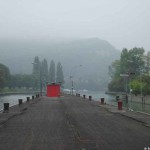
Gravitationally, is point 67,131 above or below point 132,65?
below

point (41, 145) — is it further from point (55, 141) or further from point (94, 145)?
point (94, 145)

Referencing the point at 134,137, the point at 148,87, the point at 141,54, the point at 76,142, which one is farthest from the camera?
the point at 141,54

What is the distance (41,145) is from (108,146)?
3035 mm

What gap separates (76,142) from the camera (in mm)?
16297

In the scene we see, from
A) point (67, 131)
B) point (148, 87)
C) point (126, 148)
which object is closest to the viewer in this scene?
point (126, 148)

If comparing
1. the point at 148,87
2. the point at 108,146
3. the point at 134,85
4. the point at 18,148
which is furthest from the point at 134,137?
the point at 134,85

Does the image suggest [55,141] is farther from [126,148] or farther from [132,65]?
[132,65]

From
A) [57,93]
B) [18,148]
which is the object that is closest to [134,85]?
[57,93]

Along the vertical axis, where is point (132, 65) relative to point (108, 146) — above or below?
above

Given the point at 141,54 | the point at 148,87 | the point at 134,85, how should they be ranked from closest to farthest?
the point at 148,87 < the point at 134,85 < the point at 141,54

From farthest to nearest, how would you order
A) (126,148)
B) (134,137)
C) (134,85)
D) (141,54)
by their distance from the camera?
1. (141,54)
2. (134,85)
3. (134,137)
4. (126,148)

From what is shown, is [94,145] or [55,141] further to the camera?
[55,141]

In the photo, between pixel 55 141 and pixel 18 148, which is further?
pixel 55 141

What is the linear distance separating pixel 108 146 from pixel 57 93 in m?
85.9
